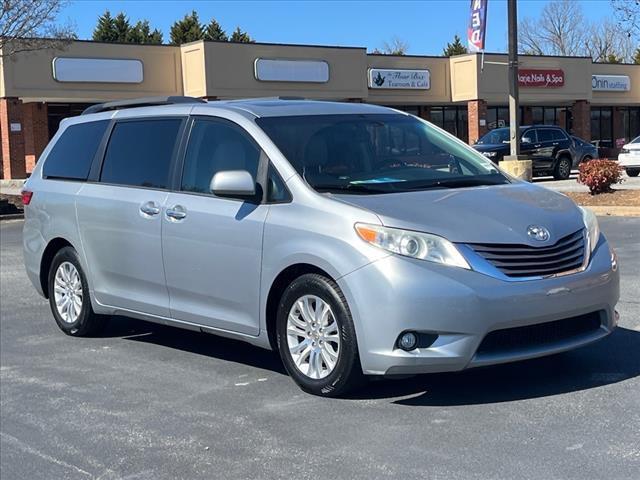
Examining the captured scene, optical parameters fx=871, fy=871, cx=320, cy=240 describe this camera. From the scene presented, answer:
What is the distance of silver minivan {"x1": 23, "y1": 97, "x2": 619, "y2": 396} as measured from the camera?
4.86 metres

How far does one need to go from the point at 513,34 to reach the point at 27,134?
21.0m

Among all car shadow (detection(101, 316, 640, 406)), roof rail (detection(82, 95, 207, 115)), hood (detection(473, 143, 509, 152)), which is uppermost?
roof rail (detection(82, 95, 207, 115))

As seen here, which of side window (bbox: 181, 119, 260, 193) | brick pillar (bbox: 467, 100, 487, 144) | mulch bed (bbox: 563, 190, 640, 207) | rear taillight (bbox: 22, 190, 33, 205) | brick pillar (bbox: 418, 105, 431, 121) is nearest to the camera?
side window (bbox: 181, 119, 260, 193)

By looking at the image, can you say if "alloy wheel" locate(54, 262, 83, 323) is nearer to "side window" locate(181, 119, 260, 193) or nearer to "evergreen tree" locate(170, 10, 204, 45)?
"side window" locate(181, 119, 260, 193)

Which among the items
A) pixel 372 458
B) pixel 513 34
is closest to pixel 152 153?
pixel 372 458

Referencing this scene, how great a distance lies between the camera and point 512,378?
219 inches

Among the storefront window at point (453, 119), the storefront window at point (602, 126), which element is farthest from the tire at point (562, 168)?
the storefront window at point (602, 126)

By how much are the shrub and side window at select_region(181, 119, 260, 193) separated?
39.8ft

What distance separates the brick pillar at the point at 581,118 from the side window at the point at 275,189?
1564 inches

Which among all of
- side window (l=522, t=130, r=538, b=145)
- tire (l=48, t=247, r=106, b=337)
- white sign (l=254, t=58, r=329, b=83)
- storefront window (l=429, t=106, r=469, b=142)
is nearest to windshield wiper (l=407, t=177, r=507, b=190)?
tire (l=48, t=247, r=106, b=337)

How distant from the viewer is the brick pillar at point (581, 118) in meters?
42.9

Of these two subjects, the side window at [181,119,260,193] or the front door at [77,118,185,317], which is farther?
the front door at [77,118,185,317]

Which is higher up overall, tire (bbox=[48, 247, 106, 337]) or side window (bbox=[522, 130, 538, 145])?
side window (bbox=[522, 130, 538, 145])

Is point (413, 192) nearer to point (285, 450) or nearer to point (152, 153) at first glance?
point (285, 450)
